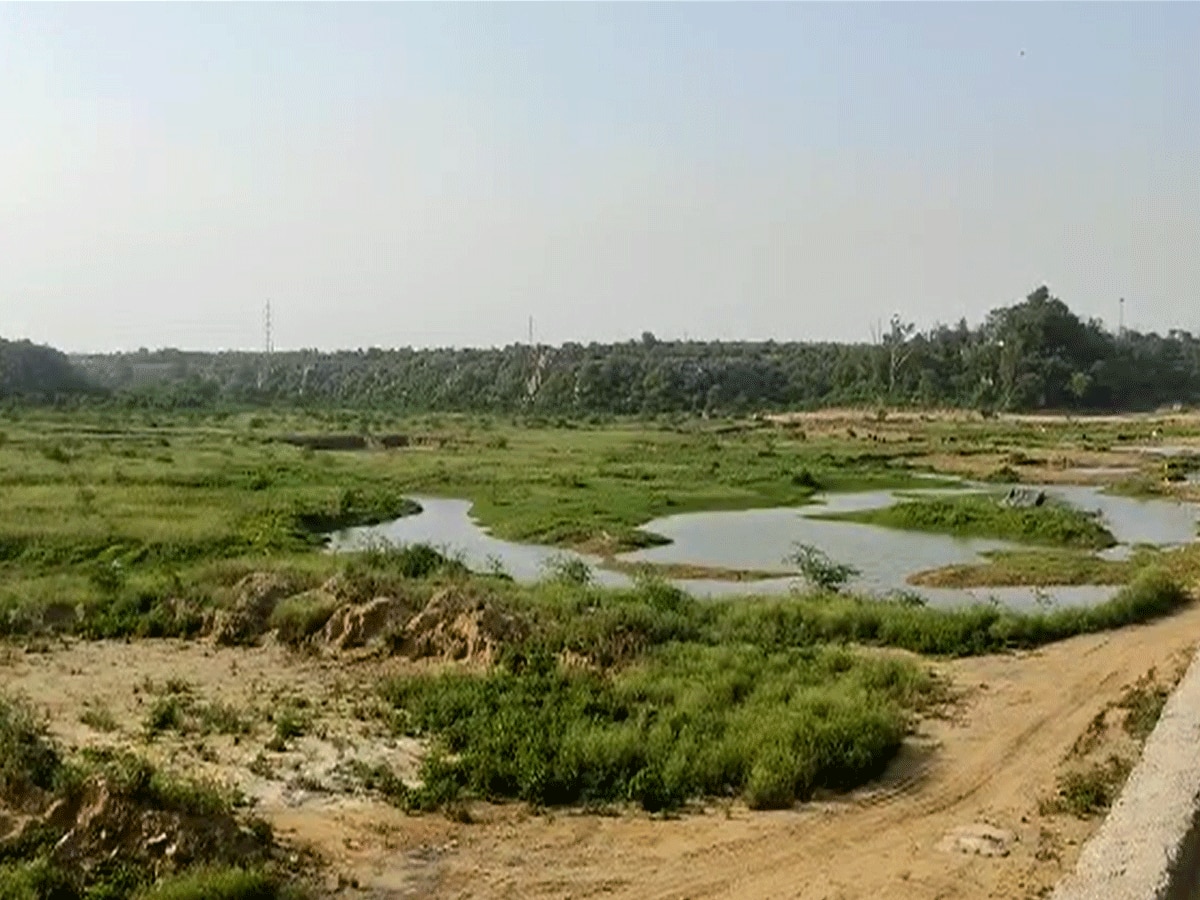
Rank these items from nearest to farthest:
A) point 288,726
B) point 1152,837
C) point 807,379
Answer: point 1152,837, point 288,726, point 807,379

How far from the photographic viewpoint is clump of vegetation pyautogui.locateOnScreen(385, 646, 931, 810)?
47.0 ft

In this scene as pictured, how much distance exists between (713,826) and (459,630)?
8.30 metres

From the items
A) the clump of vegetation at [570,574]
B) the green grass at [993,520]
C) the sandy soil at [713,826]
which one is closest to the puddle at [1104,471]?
the green grass at [993,520]

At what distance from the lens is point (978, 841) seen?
12789 mm

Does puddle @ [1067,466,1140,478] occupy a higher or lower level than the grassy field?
higher

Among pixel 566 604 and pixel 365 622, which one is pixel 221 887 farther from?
pixel 566 604

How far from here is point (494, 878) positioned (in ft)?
40.1

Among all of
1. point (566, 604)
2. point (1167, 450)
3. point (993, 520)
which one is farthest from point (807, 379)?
point (566, 604)

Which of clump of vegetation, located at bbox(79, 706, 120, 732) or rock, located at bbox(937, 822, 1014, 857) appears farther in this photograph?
clump of vegetation, located at bbox(79, 706, 120, 732)

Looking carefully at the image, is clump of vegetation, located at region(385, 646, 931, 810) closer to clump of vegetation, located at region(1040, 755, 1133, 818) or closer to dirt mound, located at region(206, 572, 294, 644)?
clump of vegetation, located at region(1040, 755, 1133, 818)

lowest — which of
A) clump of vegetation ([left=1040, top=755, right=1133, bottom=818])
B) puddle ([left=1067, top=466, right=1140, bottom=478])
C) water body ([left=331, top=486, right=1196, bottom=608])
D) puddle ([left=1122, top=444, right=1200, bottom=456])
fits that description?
water body ([left=331, top=486, right=1196, bottom=608])

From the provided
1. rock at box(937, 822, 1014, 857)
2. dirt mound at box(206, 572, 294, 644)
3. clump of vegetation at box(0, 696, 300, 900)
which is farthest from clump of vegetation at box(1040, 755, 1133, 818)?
dirt mound at box(206, 572, 294, 644)

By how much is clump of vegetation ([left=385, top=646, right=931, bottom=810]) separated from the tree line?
3506 inches

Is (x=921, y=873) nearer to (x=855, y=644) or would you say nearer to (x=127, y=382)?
(x=855, y=644)
